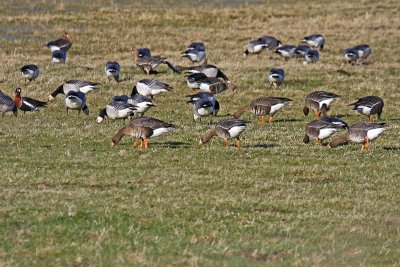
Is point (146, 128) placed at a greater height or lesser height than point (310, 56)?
greater

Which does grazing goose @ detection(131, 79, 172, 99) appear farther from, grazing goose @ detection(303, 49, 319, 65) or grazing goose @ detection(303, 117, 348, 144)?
grazing goose @ detection(303, 49, 319, 65)

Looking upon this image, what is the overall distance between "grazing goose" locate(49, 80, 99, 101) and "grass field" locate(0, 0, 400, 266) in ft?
1.58

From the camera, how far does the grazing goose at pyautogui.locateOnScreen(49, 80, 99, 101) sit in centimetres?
2614

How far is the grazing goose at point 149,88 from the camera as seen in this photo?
25.9 m

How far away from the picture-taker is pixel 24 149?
1814cm

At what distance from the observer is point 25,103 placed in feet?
78.4

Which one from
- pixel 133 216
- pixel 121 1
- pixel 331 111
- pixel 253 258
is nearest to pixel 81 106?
pixel 331 111

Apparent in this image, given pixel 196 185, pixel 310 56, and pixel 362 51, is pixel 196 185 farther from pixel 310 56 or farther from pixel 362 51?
pixel 362 51

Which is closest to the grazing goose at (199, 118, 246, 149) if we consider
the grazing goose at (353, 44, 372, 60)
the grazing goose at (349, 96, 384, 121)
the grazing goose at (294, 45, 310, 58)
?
the grazing goose at (349, 96, 384, 121)

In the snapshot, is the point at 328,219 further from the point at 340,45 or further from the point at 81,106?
the point at 340,45

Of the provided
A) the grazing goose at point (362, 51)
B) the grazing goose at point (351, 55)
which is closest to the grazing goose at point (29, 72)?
the grazing goose at point (351, 55)

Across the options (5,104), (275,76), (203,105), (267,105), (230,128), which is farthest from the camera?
(275,76)

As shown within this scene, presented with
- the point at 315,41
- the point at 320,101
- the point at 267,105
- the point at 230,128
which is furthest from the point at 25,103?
the point at 315,41

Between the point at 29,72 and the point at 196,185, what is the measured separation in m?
15.1
